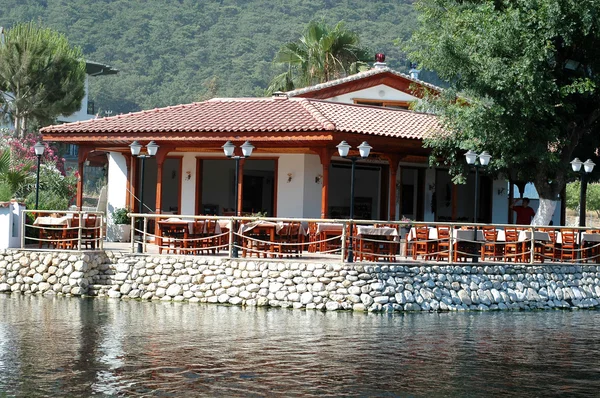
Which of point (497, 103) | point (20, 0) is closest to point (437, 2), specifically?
point (497, 103)

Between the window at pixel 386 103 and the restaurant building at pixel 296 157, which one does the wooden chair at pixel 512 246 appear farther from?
the window at pixel 386 103

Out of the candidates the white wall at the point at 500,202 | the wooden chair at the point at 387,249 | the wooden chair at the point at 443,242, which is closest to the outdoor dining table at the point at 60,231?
the wooden chair at the point at 387,249

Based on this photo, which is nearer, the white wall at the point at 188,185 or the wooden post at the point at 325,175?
the wooden post at the point at 325,175

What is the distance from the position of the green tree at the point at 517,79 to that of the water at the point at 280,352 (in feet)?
18.3

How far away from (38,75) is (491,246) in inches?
1047

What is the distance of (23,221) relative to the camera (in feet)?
73.2

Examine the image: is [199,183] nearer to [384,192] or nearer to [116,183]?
[116,183]

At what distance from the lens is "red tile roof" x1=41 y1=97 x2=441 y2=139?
79.2 ft

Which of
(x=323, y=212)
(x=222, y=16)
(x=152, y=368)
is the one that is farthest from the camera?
(x=222, y=16)

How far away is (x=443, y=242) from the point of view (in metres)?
21.8

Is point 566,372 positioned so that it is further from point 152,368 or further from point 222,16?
point 222,16

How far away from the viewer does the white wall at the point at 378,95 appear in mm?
30922

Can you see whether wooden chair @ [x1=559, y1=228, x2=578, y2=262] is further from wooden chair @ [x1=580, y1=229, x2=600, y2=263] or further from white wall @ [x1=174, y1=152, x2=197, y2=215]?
white wall @ [x1=174, y1=152, x2=197, y2=215]

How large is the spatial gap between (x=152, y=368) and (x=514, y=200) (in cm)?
2019
